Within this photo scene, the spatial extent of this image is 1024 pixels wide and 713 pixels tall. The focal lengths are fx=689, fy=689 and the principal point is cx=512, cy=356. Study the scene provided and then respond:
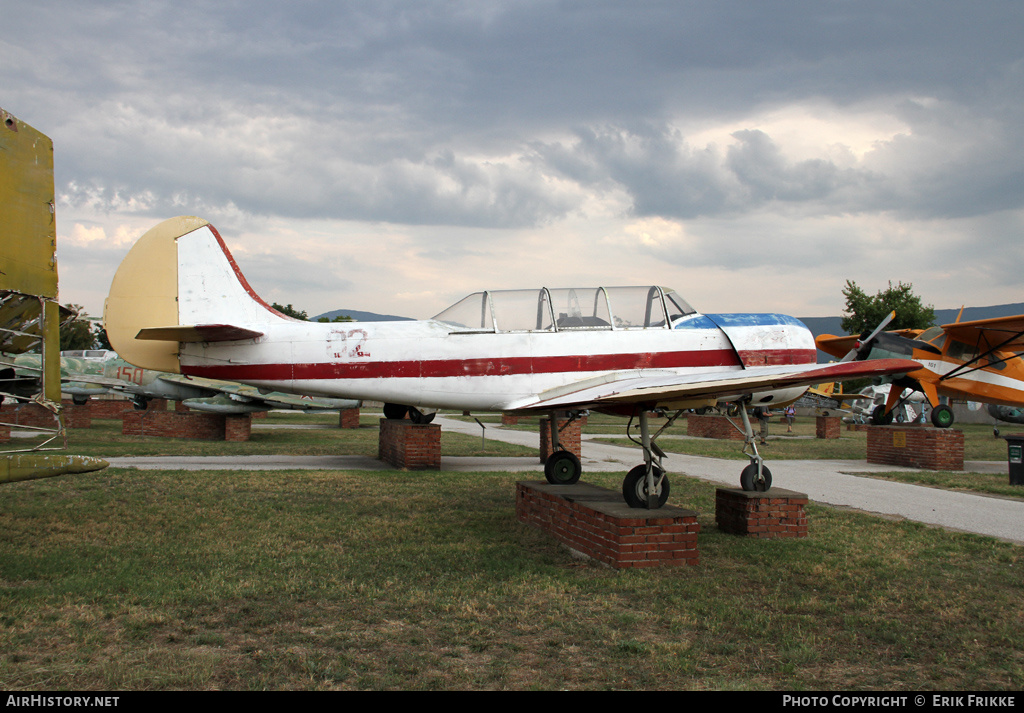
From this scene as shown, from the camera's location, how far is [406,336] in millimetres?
8602

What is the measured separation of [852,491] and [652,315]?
5882mm

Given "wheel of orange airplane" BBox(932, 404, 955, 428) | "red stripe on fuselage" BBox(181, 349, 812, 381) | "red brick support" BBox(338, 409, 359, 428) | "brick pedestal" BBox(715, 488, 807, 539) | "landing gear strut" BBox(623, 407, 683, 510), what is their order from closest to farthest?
"landing gear strut" BBox(623, 407, 683, 510)
"brick pedestal" BBox(715, 488, 807, 539)
"red stripe on fuselage" BBox(181, 349, 812, 381)
"wheel of orange airplane" BBox(932, 404, 955, 428)
"red brick support" BBox(338, 409, 359, 428)

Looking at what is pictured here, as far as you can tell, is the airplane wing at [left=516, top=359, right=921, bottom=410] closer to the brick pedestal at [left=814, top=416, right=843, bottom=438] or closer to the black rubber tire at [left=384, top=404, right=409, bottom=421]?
the black rubber tire at [left=384, top=404, right=409, bottom=421]

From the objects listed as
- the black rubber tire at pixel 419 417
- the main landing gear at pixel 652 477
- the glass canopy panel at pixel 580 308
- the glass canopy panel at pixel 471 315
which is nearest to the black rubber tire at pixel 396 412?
the black rubber tire at pixel 419 417

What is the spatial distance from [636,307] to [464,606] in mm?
4721

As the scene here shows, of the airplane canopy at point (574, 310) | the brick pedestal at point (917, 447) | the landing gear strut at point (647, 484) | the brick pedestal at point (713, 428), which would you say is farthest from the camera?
the brick pedestal at point (713, 428)

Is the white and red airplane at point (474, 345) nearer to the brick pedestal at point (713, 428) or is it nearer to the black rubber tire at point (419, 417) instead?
the black rubber tire at point (419, 417)

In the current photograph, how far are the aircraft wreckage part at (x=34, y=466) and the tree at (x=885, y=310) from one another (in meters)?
43.6

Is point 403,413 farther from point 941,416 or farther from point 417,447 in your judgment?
point 941,416

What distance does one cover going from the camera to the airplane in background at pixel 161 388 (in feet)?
73.2

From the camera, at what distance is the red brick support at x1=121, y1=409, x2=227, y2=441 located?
20875 millimetres

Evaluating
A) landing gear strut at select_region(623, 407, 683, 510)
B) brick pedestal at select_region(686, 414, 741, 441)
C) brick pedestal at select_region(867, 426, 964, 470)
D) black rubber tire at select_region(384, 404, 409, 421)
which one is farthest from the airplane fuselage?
brick pedestal at select_region(686, 414, 741, 441)

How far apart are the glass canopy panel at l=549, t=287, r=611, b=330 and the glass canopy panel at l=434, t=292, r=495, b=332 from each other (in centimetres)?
84
